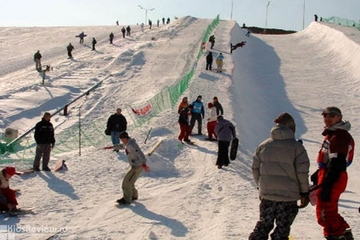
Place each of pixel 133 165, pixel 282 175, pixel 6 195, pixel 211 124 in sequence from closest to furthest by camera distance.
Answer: pixel 282 175, pixel 6 195, pixel 133 165, pixel 211 124

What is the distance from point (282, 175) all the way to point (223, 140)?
6900 mm

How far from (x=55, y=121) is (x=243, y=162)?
32.8ft

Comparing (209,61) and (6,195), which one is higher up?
(6,195)

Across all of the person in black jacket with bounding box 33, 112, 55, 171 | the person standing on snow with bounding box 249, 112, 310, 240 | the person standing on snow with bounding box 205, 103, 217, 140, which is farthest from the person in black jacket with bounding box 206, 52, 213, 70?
the person standing on snow with bounding box 249, 112, 310, 240

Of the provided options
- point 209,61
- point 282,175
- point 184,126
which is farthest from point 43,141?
point 209,61

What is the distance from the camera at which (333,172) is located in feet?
17.6

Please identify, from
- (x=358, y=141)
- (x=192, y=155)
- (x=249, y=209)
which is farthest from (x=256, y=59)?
(x=249, y=209)

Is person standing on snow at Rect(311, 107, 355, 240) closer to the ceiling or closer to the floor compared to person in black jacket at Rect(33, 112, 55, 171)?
closer to the ceiling

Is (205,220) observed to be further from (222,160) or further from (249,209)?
(222,160)

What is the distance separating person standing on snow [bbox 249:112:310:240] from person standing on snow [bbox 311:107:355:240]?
19cm

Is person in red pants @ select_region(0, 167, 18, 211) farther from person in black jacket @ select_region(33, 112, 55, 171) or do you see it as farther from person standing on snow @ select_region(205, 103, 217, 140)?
person standing on snow @ select_region(205, 103, 217, 140)

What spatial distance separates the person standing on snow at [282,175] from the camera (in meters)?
5.60

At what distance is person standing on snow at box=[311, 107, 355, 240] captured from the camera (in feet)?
17.7

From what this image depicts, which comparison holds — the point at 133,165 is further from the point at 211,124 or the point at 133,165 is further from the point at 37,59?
the point at 37,59
